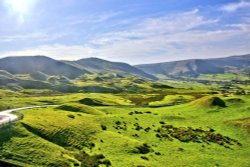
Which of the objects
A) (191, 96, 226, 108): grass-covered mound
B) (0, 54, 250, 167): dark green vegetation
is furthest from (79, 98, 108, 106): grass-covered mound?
(191, 96, 226, 108): grass-covered mound

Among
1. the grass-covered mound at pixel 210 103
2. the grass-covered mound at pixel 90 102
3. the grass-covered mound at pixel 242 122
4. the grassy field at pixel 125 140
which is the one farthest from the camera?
the grass-covered mound at pixel 90 102

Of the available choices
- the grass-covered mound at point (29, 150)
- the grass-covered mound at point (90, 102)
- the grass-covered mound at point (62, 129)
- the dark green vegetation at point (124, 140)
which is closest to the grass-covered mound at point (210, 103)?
the dark green vegetation at point (124, 140)

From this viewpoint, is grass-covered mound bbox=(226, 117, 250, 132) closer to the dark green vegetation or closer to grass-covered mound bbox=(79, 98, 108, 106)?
the dark green vegetation

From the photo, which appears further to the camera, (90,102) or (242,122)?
(90,102)

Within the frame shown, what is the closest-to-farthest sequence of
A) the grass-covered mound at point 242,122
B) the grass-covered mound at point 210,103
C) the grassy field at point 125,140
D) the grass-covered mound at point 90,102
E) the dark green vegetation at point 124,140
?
the dark green vegetation at point 124,140
the grassy field at point 125,140
the grass-covered mound at point 242,122
the grass-covered mound at point 210,103
the grass-covered mound at point 90,102

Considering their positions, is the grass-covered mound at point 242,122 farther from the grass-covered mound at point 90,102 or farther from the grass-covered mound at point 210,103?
the grass-covered mound at point 90,102

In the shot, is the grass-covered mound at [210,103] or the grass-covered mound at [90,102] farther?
the grass-covered mound at [90,102]

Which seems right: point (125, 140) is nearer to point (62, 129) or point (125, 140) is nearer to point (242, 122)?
point (62, 129)

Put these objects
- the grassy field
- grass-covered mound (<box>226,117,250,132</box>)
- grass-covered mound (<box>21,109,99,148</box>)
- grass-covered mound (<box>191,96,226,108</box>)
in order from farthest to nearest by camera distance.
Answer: grass-covered mound (<box>191,96,226,108</box>), grass-covered mound (<box>226,117,250,132</box>), grass-covered mound (<box>21,109,99,148</box>), the grassy field

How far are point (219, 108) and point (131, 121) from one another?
34176mm

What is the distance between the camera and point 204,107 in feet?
343

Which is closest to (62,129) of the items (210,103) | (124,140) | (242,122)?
(124,140)

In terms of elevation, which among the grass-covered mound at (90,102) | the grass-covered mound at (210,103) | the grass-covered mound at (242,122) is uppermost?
the grass-covered mound at (210,103)

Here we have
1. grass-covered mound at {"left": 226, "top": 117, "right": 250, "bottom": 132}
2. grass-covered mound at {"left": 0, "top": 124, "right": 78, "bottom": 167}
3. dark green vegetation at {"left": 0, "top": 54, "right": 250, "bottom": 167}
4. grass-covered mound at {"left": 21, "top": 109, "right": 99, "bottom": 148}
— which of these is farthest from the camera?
grass-covered mound at {"left": 226, "top": 117, "right": 250, "bottom": 132}
